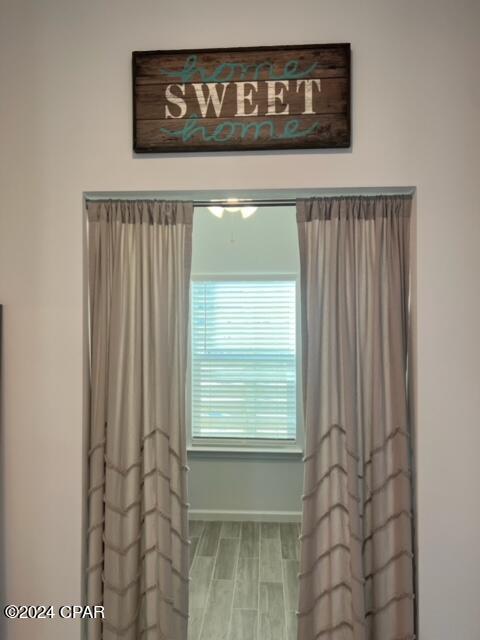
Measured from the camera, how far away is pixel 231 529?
3.46 meters

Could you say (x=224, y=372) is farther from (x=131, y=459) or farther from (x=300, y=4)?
(x=300, y=4)

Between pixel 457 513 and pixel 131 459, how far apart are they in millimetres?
1266

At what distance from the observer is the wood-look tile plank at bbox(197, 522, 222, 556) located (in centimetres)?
312

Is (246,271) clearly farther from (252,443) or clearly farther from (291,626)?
(291,626)

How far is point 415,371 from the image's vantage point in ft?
5.28

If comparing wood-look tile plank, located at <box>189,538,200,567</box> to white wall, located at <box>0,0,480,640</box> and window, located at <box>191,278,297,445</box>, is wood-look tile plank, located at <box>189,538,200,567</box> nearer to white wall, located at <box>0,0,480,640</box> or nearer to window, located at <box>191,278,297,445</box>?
window, located at <box>191,278,297,445</box>

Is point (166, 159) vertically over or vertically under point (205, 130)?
under

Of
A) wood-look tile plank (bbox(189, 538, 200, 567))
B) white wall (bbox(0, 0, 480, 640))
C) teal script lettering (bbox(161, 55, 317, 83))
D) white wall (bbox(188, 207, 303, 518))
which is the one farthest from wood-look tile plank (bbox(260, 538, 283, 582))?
teal script lettering (bbox(161, 55, 317, 83))

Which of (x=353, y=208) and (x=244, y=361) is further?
(x=244, y=361)

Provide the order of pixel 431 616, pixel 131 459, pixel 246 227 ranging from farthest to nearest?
pixel 246 227, pixel 131 459, pixel 431 616

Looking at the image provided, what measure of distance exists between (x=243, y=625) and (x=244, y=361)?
188cm

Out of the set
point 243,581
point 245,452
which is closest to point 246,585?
point 243,581

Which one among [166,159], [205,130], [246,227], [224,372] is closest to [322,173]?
[205,130]

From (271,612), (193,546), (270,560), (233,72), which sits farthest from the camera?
(193,546)
